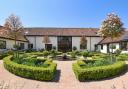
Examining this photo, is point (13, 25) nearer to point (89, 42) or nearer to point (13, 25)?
point (13, 25)

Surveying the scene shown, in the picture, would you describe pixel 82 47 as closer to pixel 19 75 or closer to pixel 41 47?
pixel 41 47

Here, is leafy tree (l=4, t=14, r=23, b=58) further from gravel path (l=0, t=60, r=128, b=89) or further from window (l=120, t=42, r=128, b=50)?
window (l=120, t=42, r=128, b=50)

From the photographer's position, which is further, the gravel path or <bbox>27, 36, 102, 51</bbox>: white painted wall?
<bbox>27, 36, 102, 51</bbox>: white painted wall

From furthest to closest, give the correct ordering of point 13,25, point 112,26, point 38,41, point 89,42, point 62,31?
point 62,31
point 89,42
point 38,41
point 13,25
point 112,26

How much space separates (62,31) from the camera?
50.9 m

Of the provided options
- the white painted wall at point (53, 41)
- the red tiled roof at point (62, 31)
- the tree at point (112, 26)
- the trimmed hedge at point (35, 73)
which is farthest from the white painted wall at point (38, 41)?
the trimmed hedge at point (35, 73)

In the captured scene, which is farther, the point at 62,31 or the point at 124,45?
the point at 62,31

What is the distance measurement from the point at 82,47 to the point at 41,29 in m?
11.0

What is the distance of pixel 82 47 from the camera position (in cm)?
4934

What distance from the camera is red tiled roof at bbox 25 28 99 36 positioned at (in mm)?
49594

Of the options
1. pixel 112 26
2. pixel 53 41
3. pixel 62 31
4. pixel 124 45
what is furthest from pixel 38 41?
pixel 112 26

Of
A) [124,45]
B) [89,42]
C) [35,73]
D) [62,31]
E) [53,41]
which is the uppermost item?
[62,31]

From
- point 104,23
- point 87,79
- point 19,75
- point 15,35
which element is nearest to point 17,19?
point 15,35

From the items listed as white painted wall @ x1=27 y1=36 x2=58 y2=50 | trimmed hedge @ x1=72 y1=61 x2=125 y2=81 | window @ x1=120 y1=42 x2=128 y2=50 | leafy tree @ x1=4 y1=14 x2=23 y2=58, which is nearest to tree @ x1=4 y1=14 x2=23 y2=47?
leafy tree @ x1=4 y1=14 x2=23 y2=58
